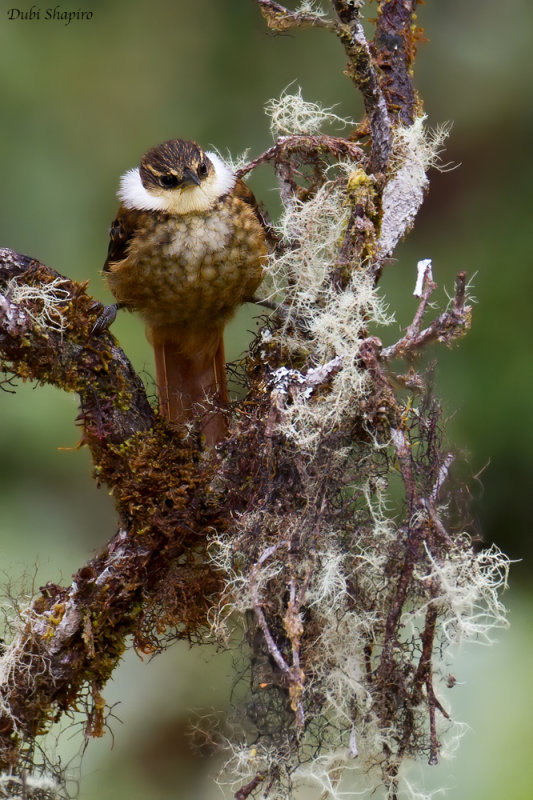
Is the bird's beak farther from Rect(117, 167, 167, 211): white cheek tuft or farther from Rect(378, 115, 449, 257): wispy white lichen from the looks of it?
Rect(378, 115, 449, 257): wispy white lichen

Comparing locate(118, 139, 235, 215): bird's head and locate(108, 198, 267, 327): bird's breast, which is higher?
locate(118, 139, 235, 215): bird's head

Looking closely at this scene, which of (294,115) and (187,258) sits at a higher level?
(294,115)

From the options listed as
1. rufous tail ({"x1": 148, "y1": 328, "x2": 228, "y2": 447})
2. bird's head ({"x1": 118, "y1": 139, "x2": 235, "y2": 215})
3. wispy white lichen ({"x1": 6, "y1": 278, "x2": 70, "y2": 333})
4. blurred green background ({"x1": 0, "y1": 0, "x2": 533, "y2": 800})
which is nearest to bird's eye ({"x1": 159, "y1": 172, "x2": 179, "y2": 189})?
bird's head ({"x1": 118, "y1": 139, "x2": 235, "y2": 215})

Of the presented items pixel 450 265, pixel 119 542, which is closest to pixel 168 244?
pixel 119 542

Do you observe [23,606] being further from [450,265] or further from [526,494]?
[450,265]

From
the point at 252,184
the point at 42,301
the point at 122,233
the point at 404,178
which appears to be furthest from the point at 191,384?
the point at 252,184

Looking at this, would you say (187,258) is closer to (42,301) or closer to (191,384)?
(191,384)

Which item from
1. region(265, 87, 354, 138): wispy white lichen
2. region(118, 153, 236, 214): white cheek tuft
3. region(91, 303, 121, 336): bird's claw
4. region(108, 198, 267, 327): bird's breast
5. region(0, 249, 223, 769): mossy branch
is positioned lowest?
region(0, 249, 223, 769): mossy branch
